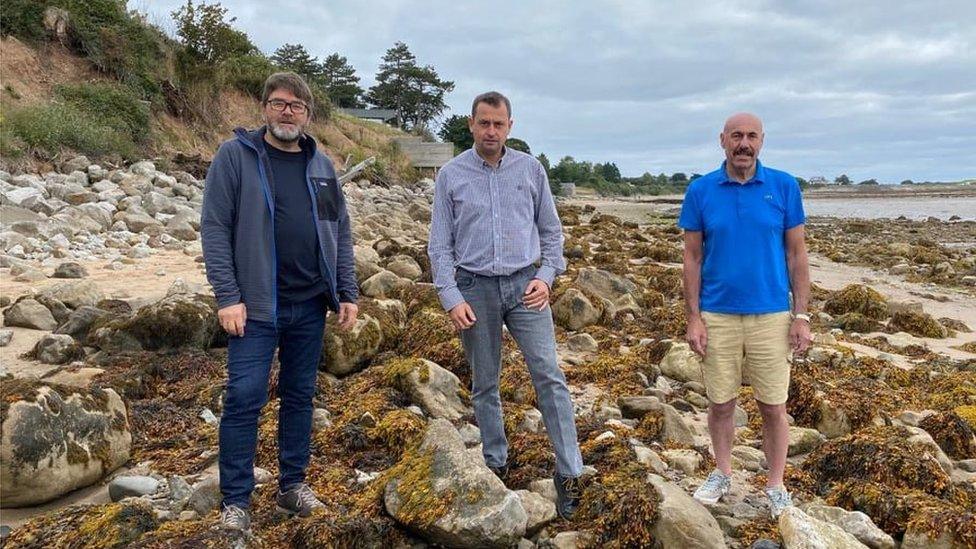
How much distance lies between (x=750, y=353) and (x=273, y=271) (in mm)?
2357

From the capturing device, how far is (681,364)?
20.4 feet

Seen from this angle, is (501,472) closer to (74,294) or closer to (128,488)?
(128,488)

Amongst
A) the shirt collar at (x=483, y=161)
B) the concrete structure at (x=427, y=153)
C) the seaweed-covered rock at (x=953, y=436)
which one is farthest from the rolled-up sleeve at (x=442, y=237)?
the concrete structure at (x=427, y=153)

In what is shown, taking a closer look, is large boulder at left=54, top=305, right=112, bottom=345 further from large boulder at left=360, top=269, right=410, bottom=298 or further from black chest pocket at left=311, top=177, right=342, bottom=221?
black chest pocket at left=311, top=177, right=342, bottom=221

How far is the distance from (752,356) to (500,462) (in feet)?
4.65

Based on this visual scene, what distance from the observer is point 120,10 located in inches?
897

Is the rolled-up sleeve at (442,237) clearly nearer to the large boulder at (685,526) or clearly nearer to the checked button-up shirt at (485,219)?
the checked button-up shirt at (485,219)

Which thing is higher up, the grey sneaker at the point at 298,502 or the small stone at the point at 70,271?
the small stone at the point at 70,271

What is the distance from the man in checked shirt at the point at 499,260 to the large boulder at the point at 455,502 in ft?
1.45

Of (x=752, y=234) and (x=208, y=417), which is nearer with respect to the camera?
(x=752, y=234)

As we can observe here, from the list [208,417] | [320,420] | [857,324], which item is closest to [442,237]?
[320,420]

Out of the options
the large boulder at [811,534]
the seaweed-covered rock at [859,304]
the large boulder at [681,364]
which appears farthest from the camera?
the seaweed-covered rock at [859,304]

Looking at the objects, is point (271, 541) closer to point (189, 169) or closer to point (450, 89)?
point (189, 169)

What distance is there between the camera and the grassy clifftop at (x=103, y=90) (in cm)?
1575
